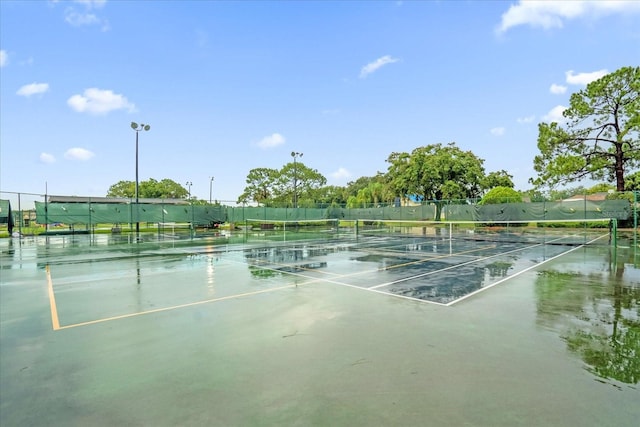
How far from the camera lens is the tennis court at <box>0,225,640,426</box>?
2736 mm

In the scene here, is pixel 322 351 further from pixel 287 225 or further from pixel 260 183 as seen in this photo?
pixel 260 183

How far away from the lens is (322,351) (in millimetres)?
3918

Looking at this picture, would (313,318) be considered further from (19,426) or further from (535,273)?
(535,273)

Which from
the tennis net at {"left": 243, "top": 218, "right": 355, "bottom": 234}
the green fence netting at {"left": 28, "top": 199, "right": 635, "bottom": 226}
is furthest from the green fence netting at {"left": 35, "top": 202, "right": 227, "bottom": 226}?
the tennis net at {"left": 243, "top": 218, "right": 355, "bottom": 234}

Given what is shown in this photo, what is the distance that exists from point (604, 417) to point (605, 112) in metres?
35.5

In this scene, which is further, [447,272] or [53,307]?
[447,272]

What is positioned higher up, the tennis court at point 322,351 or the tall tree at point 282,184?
the tall tree at point 282,184

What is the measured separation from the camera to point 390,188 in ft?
149

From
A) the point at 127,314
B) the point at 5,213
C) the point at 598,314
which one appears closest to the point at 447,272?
the point at 598,314

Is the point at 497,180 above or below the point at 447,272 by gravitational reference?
above

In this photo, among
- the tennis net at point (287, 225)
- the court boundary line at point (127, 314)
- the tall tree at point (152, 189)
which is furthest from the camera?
the tall tree at point (152, 189)

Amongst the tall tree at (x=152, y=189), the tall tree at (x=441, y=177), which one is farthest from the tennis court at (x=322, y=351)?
the tall tree at (x=152, y=189)

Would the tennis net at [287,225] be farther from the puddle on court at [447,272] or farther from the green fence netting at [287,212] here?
the puddle on court at [447,272]

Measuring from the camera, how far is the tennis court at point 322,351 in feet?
8.98
